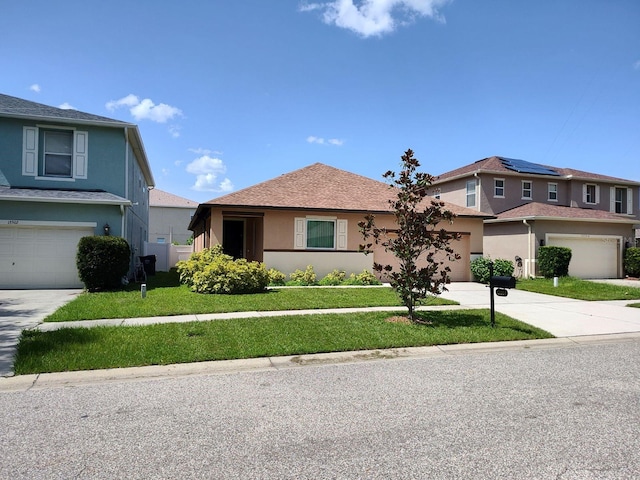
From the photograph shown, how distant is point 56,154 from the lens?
1558 centimetres

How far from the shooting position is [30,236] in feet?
48.1

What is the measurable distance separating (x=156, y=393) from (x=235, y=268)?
8776 mm

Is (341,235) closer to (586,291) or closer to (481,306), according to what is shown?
(481,306)

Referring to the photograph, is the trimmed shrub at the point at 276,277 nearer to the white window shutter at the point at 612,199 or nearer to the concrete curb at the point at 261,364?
the concrete curb at the point at 261,364

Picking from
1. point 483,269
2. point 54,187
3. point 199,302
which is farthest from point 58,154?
point 483,269

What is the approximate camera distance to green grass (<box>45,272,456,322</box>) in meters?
9.69

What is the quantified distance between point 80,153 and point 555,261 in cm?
2078

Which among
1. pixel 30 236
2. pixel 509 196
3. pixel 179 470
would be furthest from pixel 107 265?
pixel 509 196

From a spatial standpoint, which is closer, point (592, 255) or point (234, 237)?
point (234, 237)

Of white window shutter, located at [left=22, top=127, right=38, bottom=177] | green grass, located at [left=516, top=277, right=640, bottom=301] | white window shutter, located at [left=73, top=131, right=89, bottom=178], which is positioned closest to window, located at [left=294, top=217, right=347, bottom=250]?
green grass, located at [left=516, top=277, right=640, bottom=301]

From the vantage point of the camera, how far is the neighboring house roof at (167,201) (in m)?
41.0

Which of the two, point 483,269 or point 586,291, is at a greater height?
point 483,269

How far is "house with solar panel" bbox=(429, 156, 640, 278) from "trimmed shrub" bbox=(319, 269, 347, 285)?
8.03m

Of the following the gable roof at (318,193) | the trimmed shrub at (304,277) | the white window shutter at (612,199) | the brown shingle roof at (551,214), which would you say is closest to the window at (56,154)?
the gable roof at (318,193)
